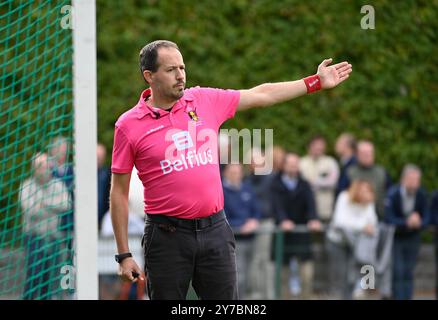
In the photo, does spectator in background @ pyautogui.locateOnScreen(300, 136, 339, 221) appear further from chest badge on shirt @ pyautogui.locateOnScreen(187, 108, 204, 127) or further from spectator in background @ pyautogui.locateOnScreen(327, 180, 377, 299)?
chest badge on shirt @ pyautogui.locateOnScreen(187, 108, 204, 127)

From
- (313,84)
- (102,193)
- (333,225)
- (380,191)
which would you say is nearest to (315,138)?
(380,191)

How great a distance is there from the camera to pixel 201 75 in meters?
13.3

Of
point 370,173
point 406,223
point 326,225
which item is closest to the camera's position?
point 406,223

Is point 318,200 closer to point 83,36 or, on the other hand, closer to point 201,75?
point 201,75

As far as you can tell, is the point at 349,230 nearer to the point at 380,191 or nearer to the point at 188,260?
the point at 380,191

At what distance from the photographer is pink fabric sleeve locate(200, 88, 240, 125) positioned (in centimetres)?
579

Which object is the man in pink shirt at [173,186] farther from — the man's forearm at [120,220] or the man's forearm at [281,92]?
the man's forearm at [281,92]

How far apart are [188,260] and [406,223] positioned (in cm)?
597

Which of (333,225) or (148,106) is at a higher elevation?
(148,106)

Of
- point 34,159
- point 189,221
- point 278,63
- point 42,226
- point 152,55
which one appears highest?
point 278,63

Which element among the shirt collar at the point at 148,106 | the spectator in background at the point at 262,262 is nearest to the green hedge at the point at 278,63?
the spectator in background at the point at 262,262

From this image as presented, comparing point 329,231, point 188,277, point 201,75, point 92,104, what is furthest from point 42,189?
point 201,75

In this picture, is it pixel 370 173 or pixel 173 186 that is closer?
pixel 173 186

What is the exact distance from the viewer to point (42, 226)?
7.54 m
